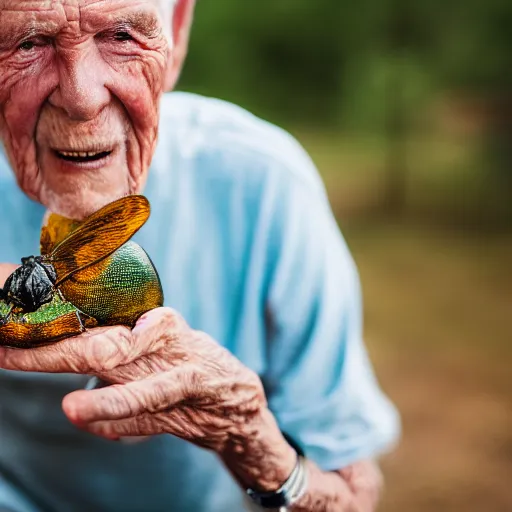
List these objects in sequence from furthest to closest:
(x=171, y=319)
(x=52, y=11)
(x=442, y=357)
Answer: (x=442, y=357)
(x=171, y=319)
(x=52, y=11)

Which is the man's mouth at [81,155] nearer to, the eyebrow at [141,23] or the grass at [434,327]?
the eyebrow at [141,23]

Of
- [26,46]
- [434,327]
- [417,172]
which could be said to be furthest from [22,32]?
[417,172]

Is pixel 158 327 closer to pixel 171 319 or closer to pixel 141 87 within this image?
pixel 171 319

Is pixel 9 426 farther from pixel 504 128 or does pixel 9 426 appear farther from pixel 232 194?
pixel 504 128

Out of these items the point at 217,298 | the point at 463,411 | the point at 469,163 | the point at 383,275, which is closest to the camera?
the point at 217,298

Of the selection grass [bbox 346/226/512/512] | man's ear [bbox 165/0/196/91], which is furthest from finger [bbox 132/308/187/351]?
grass [bbox 346/226/512/512]

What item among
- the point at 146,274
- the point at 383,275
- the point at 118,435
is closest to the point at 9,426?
the point at 118,435

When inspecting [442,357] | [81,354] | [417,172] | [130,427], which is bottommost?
[442,357]
